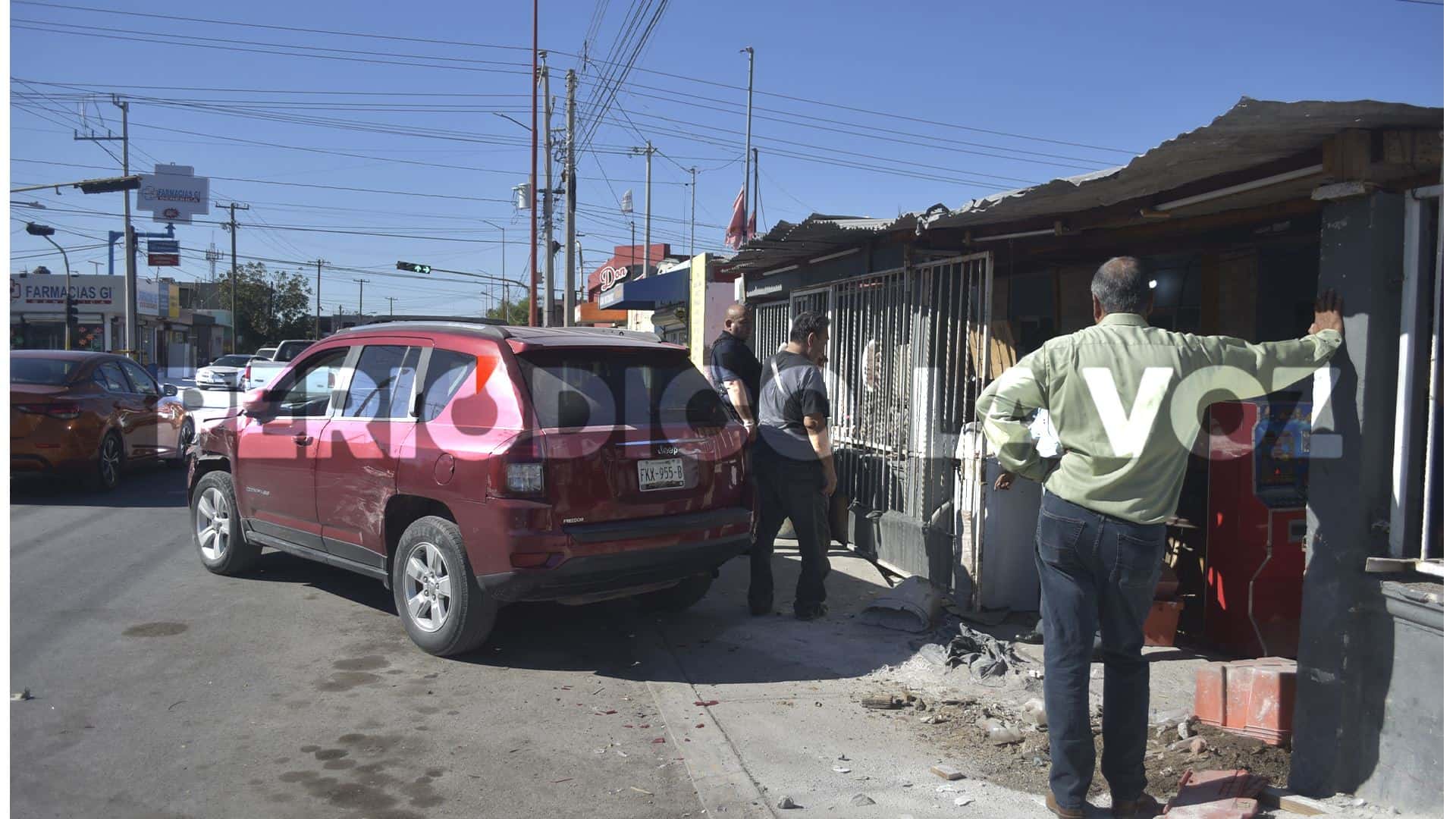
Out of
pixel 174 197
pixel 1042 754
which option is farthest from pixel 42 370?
pixel 174 197

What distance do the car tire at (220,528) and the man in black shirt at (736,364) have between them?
3.29 metres

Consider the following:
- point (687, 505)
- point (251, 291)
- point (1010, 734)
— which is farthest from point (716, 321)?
point (251, 291)

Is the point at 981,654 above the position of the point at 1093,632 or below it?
below

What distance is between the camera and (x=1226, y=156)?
3.95 meters

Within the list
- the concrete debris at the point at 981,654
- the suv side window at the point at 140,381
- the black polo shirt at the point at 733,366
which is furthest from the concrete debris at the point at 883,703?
the suv side window at the point at 140,381

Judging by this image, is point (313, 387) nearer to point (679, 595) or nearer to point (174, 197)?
point (679, 595)

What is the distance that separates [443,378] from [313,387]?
147 centimetres

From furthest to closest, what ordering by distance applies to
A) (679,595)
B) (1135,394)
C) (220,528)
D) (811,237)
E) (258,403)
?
(811,237)
(220,528)
(258,403)
(679,595)
(1135,394)

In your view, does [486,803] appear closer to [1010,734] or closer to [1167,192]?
[1010,734]

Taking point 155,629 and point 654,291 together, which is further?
point 654,291

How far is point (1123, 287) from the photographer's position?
358 centimetres

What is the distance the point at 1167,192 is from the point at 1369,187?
A: 53.4 inches

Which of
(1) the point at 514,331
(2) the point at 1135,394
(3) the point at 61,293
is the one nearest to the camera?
(2) the point at 1135,394

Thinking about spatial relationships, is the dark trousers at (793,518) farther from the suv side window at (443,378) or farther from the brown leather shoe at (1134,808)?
the brown leather shoe at (1134,808)
